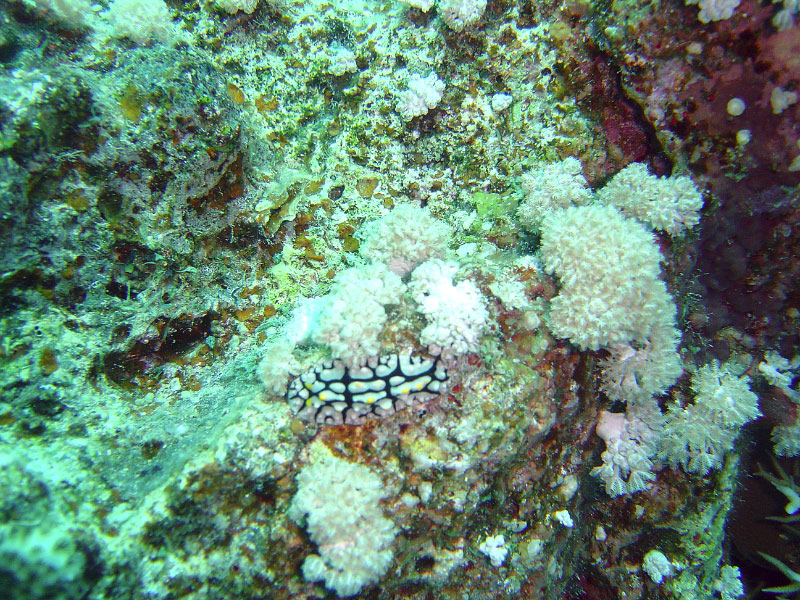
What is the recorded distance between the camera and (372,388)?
93.4 inches

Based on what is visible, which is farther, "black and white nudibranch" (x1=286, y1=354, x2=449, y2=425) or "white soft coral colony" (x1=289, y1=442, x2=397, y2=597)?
"black and white nudibranch" (x1=286, y1=354, x2=449, y2=425)

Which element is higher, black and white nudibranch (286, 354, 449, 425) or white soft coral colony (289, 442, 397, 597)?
black and white nudibranch (286, 354, 449, 425)

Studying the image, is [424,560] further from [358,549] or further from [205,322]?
[205,322]

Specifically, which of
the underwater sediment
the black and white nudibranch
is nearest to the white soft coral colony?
the underwater sediment

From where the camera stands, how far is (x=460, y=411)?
249cm

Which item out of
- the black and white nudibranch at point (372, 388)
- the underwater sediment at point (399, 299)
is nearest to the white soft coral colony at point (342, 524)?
the underwater sediment at point (399, 299)

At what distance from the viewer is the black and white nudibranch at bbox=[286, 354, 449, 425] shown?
2383 millimetres

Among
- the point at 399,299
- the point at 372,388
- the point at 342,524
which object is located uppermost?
the point at 399,299

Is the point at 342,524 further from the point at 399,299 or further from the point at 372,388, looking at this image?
the point at 399,299

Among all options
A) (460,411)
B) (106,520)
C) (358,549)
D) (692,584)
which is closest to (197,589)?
(106,520)

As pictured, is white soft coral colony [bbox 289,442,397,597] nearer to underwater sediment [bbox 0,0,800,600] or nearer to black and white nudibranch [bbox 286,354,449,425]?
underwater sediment [bbox 0,0,800,600]

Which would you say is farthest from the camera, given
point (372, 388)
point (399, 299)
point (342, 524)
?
point (399, 299)

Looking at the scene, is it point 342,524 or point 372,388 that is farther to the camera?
point 372,388

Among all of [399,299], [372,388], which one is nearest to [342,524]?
[372,388]
